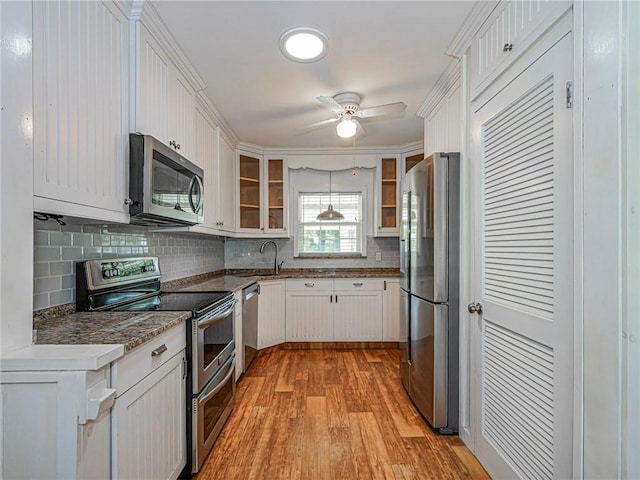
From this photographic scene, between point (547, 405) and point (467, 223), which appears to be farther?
point (467, 223)

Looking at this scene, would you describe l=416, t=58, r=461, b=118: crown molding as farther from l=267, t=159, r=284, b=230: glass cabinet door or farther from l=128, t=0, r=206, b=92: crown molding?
l=267, t=159, r=284, b=230: glass cabinet door

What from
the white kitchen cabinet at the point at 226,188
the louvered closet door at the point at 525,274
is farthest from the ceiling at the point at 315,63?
the louvered closet door at the point at 525,274

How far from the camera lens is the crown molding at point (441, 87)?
2.30 m

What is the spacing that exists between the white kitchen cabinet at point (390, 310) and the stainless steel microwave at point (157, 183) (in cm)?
256

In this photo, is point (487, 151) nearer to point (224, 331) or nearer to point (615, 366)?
point (615, 366)

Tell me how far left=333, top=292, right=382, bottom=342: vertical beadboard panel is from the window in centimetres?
67

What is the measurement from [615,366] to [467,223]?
1.20 metres

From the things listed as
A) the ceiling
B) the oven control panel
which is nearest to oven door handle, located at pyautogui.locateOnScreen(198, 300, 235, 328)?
the oven control panel

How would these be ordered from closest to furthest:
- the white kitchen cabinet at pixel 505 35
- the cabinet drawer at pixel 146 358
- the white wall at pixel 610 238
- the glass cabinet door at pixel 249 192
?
the white wall at pixel 610 238 < the cabinet drawer at pixel 146 358 < the white kitchen cabinet at pixel 505 35 < the glass cabinet door at pixel 249 192

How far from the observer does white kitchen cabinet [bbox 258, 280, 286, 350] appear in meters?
3.82

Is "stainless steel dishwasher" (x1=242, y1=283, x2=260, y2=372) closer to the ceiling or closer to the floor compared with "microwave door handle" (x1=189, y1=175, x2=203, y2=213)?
closer to the floor

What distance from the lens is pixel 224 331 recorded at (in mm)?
2285

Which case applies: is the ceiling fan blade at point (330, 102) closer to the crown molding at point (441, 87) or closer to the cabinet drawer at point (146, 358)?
the crown molding at point (441, 87)

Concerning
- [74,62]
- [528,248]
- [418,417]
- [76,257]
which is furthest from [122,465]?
[418,417]
